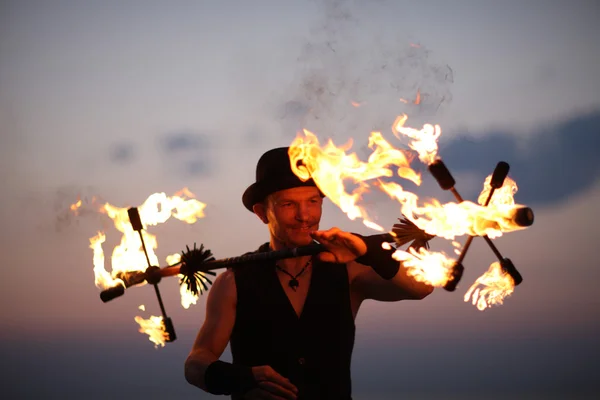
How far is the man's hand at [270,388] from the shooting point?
16.9 ft

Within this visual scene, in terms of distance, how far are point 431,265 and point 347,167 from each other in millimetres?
1130

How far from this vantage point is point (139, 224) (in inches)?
219

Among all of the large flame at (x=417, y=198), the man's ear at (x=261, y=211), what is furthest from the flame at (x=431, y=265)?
the man's ear at (x=261, y=211)

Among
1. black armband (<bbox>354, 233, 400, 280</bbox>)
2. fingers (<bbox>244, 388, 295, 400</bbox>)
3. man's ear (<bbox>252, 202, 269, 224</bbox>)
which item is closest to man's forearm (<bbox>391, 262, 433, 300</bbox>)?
black armband (<bbox>354, 233, 400, 280</bbox>)

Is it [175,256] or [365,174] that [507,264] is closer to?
[365,174]

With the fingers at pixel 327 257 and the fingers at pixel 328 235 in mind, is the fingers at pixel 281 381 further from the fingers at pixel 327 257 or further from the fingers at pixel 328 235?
the fingers at pixel 328 235

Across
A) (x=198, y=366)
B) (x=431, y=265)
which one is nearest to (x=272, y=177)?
(x=198, y=366)

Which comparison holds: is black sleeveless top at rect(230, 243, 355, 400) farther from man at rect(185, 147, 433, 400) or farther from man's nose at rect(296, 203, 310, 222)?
man's nose at rect(296, 203, 310, 222)

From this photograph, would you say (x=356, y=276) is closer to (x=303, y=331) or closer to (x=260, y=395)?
(x=303, y=331)

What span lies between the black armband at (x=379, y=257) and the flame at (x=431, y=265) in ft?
0.58

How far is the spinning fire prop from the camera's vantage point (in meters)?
4.30

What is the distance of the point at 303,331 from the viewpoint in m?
5.86

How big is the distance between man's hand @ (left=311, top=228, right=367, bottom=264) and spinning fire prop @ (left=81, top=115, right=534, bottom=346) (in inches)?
4.7

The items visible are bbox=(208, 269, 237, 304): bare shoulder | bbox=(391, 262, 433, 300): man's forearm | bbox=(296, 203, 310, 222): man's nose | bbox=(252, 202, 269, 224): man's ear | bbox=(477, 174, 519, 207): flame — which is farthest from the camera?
bbox=(252, 202, 269, 224): man's ear
